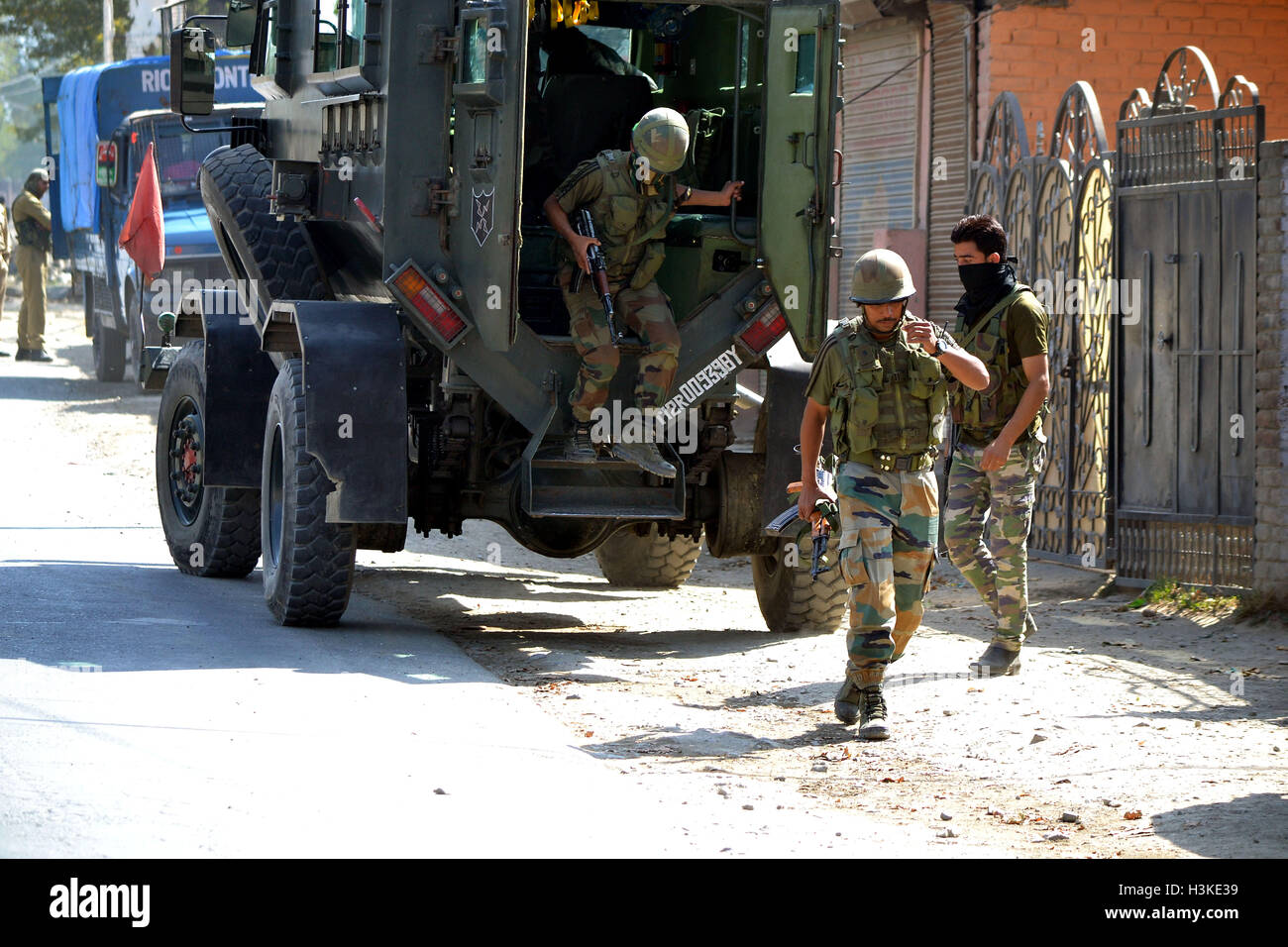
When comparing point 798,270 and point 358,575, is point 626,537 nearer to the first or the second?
point 358,575

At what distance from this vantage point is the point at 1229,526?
30.0 feet

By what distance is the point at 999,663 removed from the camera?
7.48 meters

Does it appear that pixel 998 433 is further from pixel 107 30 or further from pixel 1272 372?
pixel 107 30

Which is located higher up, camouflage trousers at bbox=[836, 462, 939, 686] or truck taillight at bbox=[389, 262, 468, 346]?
truck taillight at bbox=[389, 262, 468, 346]

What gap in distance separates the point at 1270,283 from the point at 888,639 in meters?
3.36

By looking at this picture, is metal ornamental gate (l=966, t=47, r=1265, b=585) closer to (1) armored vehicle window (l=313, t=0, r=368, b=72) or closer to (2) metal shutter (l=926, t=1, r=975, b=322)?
(2) metal shutter (l=926, t=1, r=975, b=322)

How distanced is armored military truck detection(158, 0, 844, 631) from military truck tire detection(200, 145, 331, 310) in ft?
0.05

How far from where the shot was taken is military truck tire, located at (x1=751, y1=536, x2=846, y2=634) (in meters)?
8.60

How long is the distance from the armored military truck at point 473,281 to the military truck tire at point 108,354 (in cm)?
1177

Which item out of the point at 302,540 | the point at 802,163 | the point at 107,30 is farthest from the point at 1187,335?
the point at 107,30

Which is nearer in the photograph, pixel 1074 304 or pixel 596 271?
pixel 596 271

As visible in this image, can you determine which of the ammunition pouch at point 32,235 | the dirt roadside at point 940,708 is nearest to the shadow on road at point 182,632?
the dirt roadside at point 940,708

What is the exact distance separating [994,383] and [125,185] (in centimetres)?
1399

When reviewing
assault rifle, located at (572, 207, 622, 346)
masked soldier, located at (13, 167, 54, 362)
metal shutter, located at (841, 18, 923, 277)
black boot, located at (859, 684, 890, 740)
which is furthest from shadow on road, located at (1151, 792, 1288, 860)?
masked soldier, located at (13, 167, 54, 362)
